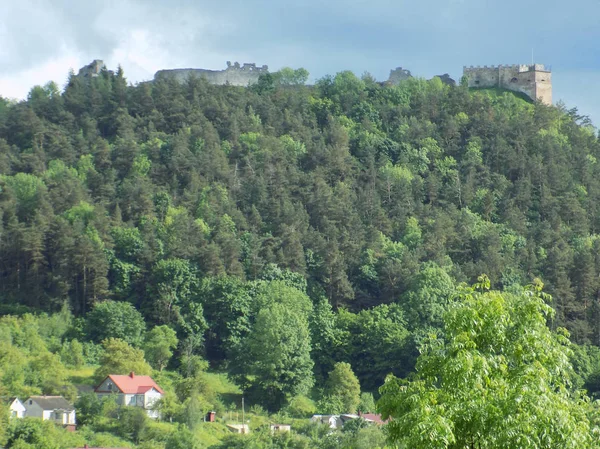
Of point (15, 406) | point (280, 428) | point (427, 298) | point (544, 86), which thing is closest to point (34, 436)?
point (15, 406)

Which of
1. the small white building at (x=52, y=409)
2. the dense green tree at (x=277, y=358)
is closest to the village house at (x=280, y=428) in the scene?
the dense green tree at (x=277, y=358)

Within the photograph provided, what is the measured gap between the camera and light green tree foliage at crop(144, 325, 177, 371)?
61.0 metres

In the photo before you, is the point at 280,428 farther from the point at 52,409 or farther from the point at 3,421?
the point at 3,421

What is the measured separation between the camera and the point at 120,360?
188ft

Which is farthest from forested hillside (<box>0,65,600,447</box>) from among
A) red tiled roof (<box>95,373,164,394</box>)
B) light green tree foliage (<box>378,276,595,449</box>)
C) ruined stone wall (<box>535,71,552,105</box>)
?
light green tree foliage (<box>378,276,595,449</box>)

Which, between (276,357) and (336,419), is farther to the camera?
(276,357)

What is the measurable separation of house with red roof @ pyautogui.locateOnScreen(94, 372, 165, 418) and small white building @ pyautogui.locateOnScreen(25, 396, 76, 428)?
8.76 ft

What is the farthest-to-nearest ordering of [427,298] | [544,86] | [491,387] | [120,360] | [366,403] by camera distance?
1. [544,86]
2. [427,298]
3. [366,403]
4. [120,360]
5. [491,387]

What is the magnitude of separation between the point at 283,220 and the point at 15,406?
3101 centimetres

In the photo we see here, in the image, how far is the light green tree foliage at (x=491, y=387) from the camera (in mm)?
12586

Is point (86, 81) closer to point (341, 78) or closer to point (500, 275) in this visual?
point (341, 78)

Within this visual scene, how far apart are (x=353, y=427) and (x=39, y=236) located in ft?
87.2

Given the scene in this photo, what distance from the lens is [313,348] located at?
66.1 metres

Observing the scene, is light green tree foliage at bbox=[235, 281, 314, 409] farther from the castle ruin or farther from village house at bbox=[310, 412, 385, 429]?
the castle ruin
